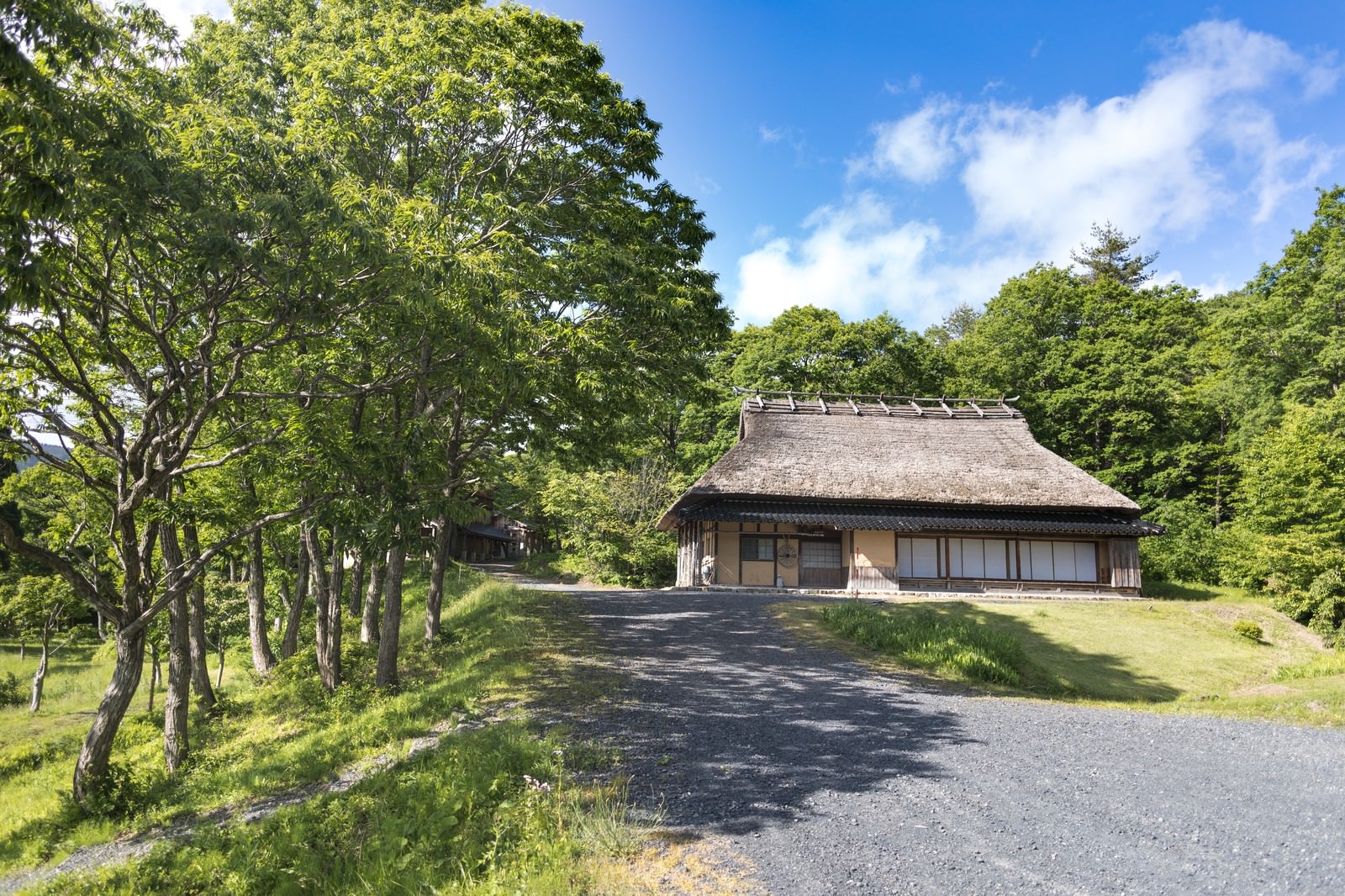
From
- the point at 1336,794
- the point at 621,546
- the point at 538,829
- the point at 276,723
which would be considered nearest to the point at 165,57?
the point at 538,829

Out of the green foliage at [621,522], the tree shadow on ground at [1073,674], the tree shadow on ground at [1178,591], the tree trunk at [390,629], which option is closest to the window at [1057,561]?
the tree shadow on ground at [1178,591]

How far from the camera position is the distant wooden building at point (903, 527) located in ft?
78.7

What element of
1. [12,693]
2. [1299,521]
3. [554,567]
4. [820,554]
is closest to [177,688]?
[12,693]

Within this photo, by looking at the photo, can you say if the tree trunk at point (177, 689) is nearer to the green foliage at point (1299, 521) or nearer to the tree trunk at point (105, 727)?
the tree trunk at point (105, 727)

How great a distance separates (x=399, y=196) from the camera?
10.0 m

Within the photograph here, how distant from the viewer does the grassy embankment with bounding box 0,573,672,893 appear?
17.5ft

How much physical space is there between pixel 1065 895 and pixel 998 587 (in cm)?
2202

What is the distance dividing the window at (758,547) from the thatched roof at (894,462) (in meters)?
1.68

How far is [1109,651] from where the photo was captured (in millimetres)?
16344

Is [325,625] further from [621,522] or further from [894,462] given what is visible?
[894,462]

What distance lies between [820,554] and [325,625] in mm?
16276

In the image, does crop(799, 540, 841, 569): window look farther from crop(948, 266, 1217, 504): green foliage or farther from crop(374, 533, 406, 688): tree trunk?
crop(948, 266, 1217, 504): green foliage

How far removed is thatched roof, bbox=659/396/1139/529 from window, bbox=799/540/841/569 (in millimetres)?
1763

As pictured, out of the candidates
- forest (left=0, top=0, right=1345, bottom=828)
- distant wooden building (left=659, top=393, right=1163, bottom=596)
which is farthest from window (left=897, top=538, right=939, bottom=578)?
forest (left=0, top=0, right=1345, bottom=828)
